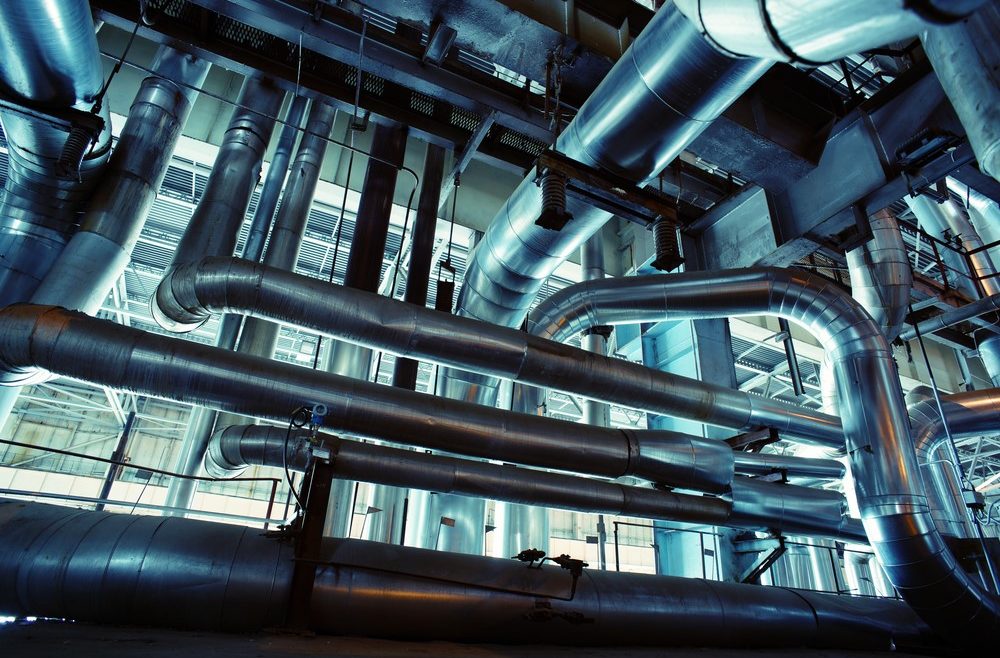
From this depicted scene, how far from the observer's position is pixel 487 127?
18.6ft

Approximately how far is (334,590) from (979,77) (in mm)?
4878

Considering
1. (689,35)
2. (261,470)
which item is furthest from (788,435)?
(261,470)

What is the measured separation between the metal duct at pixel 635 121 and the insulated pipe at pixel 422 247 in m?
0.76

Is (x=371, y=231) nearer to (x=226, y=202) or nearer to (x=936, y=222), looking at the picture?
(x=226, y=202)

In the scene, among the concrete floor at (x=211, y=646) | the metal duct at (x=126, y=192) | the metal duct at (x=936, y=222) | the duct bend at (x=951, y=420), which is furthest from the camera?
the metal duct at (x=936, y=222)

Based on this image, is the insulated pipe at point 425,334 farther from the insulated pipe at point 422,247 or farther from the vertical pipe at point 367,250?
the vertical pipe at point 367,250

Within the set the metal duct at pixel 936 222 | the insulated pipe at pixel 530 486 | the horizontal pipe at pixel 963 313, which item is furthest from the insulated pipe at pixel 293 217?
the metal duct at pixel 936 222

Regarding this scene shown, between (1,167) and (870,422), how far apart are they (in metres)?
11.2

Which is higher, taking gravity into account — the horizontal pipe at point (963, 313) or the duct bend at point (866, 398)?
the horizontal pipe at point (963, 313)

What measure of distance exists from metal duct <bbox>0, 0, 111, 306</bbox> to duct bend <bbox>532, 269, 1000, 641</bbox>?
4.20m

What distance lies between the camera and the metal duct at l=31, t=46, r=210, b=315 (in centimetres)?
442

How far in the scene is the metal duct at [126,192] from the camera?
4.42 m

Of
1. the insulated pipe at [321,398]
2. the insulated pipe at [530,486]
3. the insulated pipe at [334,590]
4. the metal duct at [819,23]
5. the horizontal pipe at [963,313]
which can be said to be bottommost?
the insulated pipe at [334,590]

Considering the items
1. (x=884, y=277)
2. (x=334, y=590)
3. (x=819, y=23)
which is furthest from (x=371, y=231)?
(x=884, y=277)
